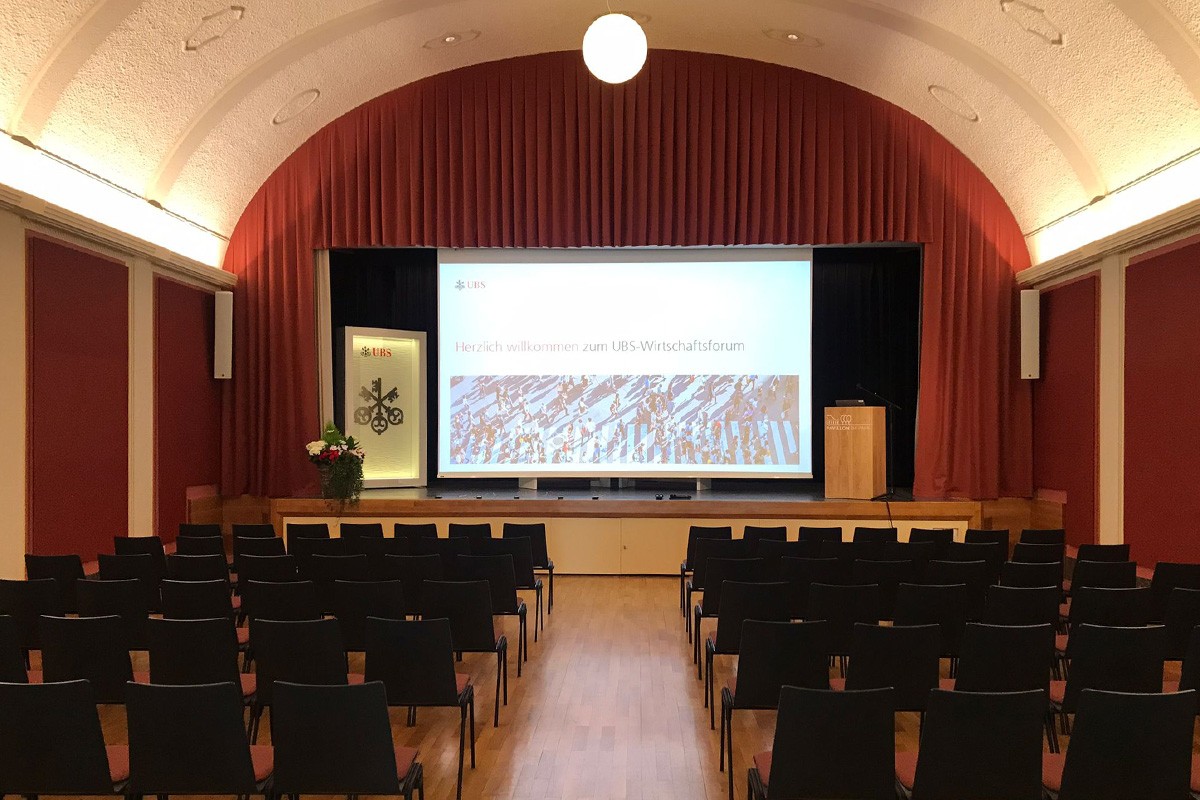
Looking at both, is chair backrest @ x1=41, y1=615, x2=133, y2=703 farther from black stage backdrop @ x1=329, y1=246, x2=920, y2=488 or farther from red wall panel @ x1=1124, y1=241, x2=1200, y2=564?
black stage backdrop @ x1=329, y1=246, x2=920, y2=488

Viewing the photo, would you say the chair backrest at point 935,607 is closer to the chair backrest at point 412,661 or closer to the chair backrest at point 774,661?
the chair backrest at point 774,661

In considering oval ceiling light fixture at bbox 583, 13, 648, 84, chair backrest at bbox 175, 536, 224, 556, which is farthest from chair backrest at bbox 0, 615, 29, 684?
oval ceiling light fixture at bbox 583, 13, 648, 84

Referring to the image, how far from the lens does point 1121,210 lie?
852 centimetres

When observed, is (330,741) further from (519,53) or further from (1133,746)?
(519,53)

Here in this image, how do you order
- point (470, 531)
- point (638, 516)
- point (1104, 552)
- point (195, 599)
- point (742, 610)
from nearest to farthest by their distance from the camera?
point (742, 610) → point (195, 599) → point (1104, 552) → point (470, 531) → point (638, 516)

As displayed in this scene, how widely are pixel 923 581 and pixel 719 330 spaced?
5246 millimetres

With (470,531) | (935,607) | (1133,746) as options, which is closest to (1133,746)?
(1133,746)

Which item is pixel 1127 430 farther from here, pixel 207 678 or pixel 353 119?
pixel 353 119

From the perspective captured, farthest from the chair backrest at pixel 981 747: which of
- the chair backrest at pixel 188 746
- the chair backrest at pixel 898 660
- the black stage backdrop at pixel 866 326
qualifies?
the black stage backdrop at pixel 866 326

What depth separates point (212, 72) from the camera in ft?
28.4

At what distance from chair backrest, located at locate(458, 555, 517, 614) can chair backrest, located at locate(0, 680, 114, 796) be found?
2.96m

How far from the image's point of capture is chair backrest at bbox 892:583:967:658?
479 cm

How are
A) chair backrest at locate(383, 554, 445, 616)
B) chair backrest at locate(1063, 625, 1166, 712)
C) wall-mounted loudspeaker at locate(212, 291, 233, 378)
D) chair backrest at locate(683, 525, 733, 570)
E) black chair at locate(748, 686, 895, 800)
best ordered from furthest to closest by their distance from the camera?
wall-mounted loudspeaker at locate(212, 291, 233, 378)
chair backrest at locate(683, 525, 733, 570)
chair backrest at locate(383, 554, 445, 616)
chair backrest at locate(1063, 625, 1166, 712)
black chair at locate(748, 686, 895, 800)

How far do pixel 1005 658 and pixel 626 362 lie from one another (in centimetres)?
712
